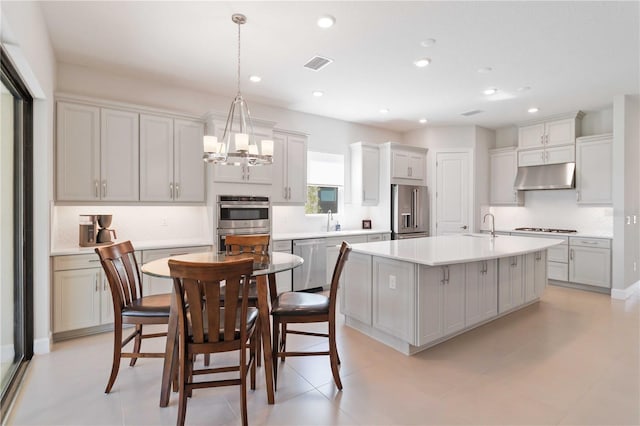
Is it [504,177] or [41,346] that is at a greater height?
[504,177]

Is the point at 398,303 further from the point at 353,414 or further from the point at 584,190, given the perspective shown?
the point at 584,190

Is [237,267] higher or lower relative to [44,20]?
lower

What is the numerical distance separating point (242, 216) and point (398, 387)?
2744mm

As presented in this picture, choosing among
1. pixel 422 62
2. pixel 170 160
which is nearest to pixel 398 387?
pixel 422 62

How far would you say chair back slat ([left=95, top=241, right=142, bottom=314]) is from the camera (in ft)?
7.49

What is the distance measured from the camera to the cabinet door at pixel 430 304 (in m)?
2.84

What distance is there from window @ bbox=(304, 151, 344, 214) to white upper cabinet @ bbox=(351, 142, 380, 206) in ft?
0.80

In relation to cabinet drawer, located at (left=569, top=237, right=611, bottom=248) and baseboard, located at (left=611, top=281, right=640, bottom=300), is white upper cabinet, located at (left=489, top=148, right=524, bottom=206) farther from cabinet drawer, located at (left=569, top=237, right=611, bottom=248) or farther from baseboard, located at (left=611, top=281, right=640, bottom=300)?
baseboard, located at (left=611, top=281, right=640, bottom=300)

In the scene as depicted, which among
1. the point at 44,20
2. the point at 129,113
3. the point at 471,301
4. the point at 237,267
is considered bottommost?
the point at 471,301

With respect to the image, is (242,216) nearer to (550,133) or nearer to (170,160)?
(170,160)

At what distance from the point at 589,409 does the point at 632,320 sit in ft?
8.21

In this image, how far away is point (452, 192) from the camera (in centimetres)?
636

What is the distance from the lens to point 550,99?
15.7ft

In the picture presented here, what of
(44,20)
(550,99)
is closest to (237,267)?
(44,20)
